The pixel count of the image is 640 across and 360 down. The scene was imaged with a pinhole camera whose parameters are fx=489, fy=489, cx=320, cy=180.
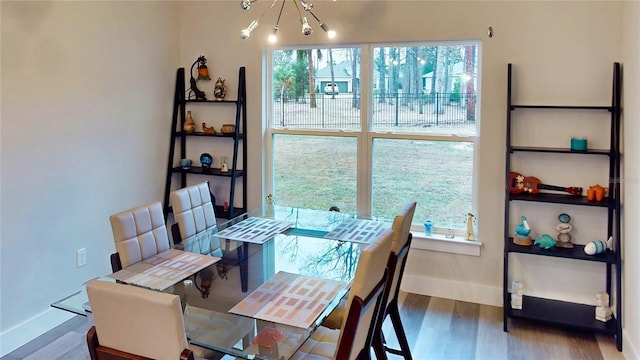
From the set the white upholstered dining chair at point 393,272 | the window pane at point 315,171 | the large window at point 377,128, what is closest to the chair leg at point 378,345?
the white upholstered dining chair at point 393,272

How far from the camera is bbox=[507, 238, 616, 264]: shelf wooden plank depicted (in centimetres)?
302

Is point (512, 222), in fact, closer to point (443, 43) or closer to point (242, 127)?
point (443, 43)

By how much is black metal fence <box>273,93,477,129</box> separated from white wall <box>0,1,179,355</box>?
112 centimetres

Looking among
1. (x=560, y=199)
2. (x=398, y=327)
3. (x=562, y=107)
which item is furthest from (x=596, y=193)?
(x=398, y=327)

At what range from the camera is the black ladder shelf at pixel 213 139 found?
4.02 metres

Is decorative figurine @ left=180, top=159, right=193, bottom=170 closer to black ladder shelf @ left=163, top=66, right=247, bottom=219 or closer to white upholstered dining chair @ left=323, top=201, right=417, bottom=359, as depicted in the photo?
black ladder shelf @ left=163, top=66, right=247, bottom=219

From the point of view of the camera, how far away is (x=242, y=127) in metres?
4.12

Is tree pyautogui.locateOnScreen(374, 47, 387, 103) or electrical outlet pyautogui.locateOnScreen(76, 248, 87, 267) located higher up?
tree pyautogui.locateOnScreen(374, 47, 387, 103)

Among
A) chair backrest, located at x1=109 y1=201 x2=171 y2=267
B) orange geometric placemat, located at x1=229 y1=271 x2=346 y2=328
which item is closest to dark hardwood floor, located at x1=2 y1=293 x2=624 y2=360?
chair backrest, located at x1=109 y1=201 x2=171 y2=267

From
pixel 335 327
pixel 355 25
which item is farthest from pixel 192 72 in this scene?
pixel 335 327

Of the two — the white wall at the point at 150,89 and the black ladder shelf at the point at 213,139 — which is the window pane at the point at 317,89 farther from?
the black ladder shelf at the point at 213,139

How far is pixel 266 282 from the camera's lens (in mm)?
2148

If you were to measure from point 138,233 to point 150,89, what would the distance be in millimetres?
1894

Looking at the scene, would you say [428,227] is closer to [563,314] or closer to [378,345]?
[563,314]
